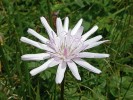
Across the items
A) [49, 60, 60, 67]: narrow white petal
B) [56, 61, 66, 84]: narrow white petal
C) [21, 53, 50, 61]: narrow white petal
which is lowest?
[56, 61, 66, 84]: narrow white petal

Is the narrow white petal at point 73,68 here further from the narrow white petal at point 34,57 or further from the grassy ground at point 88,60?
the grassy ground at point 88,60

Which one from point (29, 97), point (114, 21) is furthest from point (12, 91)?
point (114, 21)

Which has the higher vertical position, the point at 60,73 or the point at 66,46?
the point at 66,46

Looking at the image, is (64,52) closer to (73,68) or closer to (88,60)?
(73,68)

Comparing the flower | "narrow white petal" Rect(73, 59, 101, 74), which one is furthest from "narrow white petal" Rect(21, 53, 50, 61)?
"narrow white petal" Rect(73, 59, 101, 74)

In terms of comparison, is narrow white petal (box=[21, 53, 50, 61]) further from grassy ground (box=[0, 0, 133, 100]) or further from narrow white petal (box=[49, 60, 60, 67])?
grassy ground (box=[0, 0, 133, 100])

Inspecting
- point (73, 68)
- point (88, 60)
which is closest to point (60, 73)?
point (73, 68)

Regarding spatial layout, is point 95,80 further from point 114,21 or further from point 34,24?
point 34,24

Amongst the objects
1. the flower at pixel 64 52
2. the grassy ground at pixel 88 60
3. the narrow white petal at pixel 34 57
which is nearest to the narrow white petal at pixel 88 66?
the flower at pixel 64 52

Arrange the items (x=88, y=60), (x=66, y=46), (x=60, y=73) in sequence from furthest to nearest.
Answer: (x=88, y=60)
(x=66, y=46)
(x=60, y=73)
